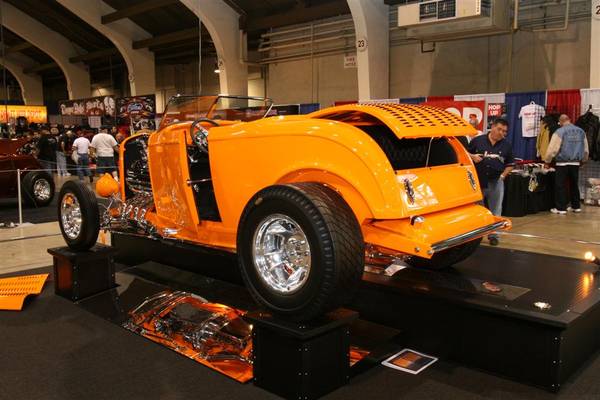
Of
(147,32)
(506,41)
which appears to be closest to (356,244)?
(506,41)

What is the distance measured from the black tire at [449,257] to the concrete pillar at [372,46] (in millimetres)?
8838

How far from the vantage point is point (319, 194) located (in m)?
2.67

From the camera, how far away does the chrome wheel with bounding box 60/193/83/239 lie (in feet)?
15.0

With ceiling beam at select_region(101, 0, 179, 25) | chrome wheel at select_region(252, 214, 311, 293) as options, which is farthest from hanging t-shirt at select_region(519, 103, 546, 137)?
ceiling beam at select_region(101, 0, 179, 25)

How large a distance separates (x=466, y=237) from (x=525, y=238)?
4.15m

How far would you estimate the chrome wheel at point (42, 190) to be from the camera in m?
9.74

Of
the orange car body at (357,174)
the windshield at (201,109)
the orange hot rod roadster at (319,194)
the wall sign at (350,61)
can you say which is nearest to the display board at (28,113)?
the wall sign at (350,61)

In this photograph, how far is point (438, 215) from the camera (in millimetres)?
3031

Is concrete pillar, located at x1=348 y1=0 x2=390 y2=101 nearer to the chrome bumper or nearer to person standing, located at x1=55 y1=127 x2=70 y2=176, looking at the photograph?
person standing, located at x1=55 y1=127 x2=70 y2=176

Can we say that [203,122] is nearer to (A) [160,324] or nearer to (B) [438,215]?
(A) [160,324]

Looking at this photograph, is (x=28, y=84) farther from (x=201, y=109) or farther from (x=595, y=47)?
(x=201, y=109)

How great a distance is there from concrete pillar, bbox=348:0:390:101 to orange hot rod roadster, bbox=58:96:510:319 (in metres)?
8.53

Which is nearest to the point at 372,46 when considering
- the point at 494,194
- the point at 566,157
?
the point at 566,157

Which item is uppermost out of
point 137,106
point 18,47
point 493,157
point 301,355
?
point 18,47
